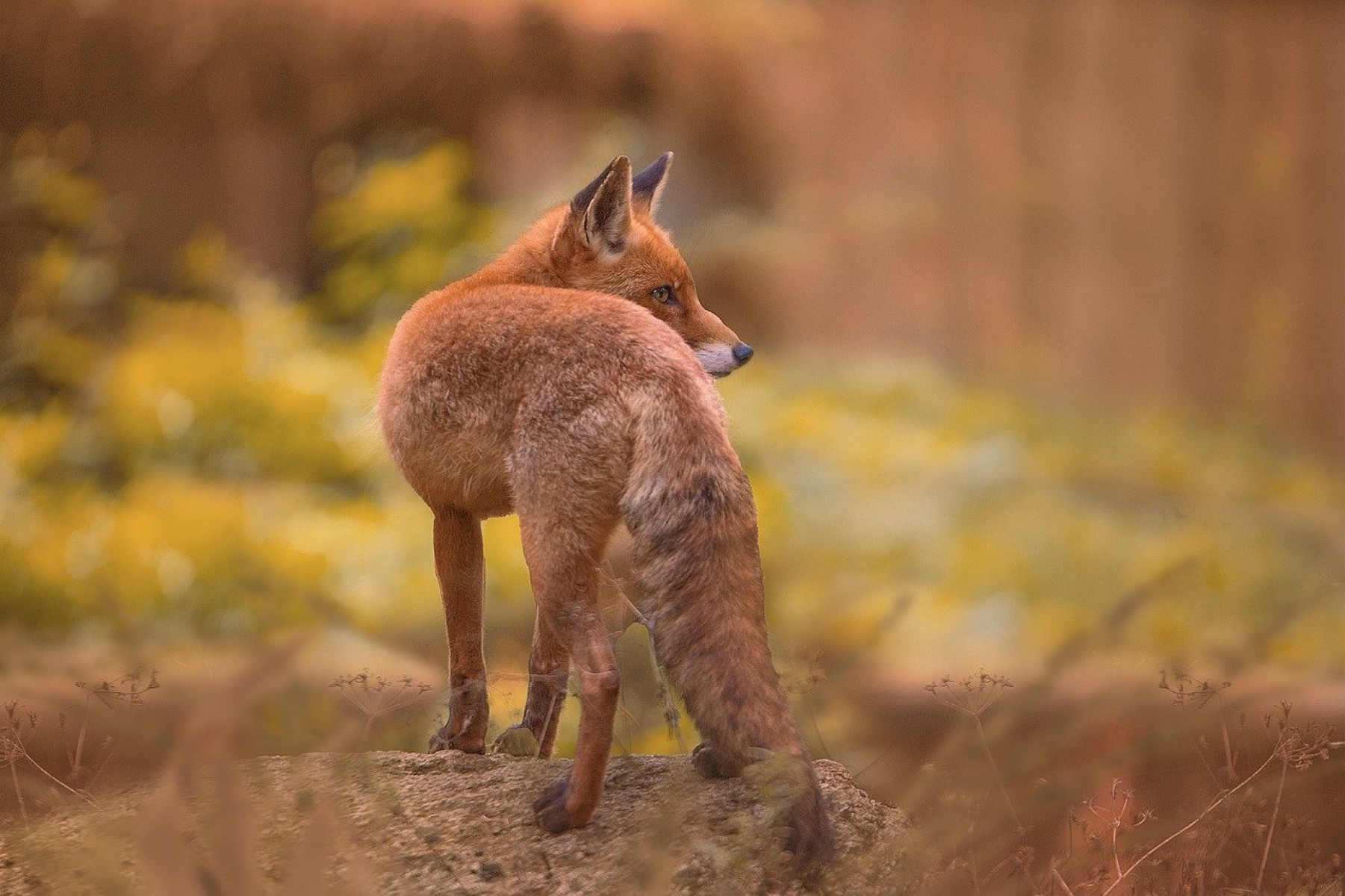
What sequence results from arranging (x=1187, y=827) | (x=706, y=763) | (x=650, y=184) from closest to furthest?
(x=706, y=763) → (x=1187, y=827) → (x=650, y=184)

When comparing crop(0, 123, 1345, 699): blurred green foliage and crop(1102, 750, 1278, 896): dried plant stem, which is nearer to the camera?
crop(1102, 750, 1278, 896): dried plant stem

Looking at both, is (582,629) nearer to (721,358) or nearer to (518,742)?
(518,742)

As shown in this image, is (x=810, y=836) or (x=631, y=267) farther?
(x=631, y=267)

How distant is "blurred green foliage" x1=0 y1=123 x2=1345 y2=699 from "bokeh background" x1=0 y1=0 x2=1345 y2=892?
0.03 meters

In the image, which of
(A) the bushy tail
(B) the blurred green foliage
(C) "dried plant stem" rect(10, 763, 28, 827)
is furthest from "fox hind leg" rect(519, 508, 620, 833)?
(B) the blurred green foliage

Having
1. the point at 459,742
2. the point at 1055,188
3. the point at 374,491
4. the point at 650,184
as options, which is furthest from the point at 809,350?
the point at 459,742

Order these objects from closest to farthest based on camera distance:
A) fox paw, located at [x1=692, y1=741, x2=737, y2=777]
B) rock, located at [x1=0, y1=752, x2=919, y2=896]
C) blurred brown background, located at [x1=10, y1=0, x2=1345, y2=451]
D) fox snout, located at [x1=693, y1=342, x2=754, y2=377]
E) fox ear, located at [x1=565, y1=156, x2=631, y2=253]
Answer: rock, located at [x1=0, y1=752, x2=919, y2=896] < fox paw, located at [x1=692, y1=741, x2=737, y2=777] < fox ear, located at [x1=565, y1=156, x2=631, y2=253] < fox snout, located at [x1=693, y1=342, x2=754, y2=377] < blurred brown background, located at [x1=10, y1=0, x2=1345, y2=451]

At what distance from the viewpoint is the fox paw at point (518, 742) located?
3.17 metres

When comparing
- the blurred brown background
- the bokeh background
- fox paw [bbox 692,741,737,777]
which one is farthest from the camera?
the blurred brown background

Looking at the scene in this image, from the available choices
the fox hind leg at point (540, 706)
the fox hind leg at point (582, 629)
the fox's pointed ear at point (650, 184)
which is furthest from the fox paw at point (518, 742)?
the fox's pointed ear at point (650, 184)

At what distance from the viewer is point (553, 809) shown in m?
2.72

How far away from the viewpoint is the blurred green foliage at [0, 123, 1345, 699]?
5887 mm

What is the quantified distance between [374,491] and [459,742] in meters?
4.09

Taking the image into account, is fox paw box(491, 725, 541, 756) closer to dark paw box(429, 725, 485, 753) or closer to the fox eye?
dark paw box(429, 725, 485, 753)
